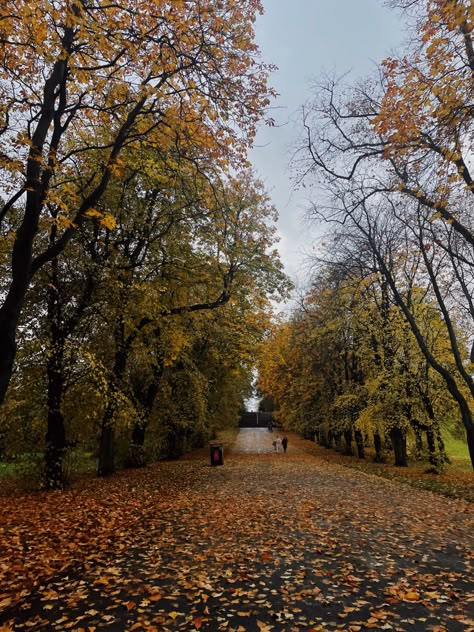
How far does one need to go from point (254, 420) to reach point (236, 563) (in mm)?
84199

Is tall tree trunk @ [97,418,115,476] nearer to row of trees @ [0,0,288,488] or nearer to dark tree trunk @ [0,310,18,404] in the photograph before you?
row of trees @ [0,0,288,488]

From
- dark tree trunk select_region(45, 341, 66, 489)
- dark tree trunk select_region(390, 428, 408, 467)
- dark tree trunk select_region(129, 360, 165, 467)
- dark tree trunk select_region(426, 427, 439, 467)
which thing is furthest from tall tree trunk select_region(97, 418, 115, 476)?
dark tree trunk select_region(390, 428, 408, 467)

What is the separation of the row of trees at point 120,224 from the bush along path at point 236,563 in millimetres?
2777

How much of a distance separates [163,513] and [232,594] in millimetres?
4935

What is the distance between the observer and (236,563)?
19.4 feet

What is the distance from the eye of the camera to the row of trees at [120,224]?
6281 millimetres

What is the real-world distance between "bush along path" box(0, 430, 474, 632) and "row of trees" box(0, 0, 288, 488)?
278cm

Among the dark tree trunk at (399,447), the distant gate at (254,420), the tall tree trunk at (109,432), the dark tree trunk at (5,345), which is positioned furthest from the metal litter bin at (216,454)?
the distant gate at (254,420)

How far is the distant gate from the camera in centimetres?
8606

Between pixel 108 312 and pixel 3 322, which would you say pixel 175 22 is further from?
pixel 108 312

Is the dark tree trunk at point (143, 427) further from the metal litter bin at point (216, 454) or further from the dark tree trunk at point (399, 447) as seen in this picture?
the dark tree trunk at point (399, 447)

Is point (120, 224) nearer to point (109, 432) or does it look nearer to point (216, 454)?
point (109, 432)

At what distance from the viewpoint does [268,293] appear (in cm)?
1895

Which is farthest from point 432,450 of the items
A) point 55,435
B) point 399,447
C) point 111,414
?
point 55,435
